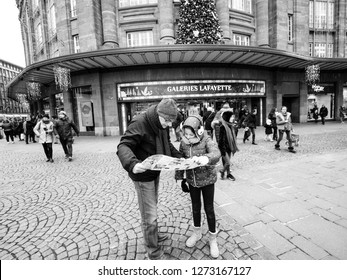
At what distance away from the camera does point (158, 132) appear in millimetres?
2012

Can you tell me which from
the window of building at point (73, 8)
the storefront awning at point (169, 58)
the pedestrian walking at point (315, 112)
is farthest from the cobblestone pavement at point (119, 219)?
the pedestrian walking at point (315, 112)

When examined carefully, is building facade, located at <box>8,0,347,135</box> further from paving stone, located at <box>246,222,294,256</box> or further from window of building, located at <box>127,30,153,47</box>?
paving stone, located at <box>246,222,294,256</box>

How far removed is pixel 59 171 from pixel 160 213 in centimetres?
451

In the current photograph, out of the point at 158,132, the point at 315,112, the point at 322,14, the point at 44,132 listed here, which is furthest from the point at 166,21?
the point at 322,14

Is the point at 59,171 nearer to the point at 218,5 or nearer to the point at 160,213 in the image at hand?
the point at 160,213

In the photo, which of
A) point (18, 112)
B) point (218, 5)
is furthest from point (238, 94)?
point (18, 112)

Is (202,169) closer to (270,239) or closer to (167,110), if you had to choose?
(167,110)

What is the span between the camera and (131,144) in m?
1.91

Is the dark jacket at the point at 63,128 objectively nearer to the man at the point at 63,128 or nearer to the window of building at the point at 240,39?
the man at the point at 63,128

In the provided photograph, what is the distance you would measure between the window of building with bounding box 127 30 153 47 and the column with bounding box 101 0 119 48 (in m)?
1.28

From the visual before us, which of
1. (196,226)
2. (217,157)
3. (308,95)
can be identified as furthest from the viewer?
(308,95)

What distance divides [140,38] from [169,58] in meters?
4.26

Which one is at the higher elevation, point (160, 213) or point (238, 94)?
point (238, 94)

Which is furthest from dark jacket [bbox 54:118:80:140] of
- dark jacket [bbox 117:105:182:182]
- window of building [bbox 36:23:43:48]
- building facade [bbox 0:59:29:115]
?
building facade [bbox 0:59:29:115]
